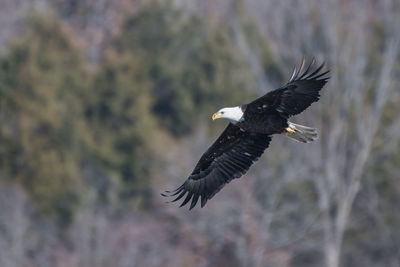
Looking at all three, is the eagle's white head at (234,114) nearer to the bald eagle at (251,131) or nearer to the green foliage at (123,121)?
the bald eagle at (251,131)

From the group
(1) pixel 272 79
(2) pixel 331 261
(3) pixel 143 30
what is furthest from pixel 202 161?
(3) pixel 143 30

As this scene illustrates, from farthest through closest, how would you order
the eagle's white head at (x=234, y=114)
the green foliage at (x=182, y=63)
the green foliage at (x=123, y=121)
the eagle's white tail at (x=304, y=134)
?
the green foliage at (x=182, y=63) < the green foliage at (x=123, y=121) < the eagle's white tail at (x=304, y=134) < the eagle's white head at (x=234, y=114)

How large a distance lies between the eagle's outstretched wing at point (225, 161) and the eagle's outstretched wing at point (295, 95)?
0.87 metres

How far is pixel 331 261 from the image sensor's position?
23078mm

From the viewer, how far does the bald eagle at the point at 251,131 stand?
35.2 ft

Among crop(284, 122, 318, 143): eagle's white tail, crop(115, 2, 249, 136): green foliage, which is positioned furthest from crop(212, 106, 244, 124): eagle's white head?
crop(115, 2, 249, 136): green foliage

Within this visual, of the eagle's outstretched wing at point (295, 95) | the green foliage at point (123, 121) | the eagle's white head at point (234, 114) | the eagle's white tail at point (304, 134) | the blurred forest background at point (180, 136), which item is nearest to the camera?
the eagle's outstretched wing at point (295, 95)

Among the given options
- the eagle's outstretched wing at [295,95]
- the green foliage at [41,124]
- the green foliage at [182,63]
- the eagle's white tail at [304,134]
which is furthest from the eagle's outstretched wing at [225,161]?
the green foliage at [182,63]

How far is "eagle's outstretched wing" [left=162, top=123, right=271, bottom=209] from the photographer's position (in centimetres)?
1184

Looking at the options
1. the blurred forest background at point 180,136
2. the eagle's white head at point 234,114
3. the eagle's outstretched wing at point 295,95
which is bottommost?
the eagle's outstretched wing at point 295,95

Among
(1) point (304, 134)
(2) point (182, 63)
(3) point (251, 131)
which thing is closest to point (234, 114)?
(3) point (251, 131)

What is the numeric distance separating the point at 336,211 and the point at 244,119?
13245 millimetres

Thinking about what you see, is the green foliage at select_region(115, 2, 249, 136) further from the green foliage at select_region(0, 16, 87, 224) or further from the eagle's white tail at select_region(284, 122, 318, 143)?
the eagle's white tail at select_region(284, 122, 318, 143)

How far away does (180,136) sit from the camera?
1272 inches
